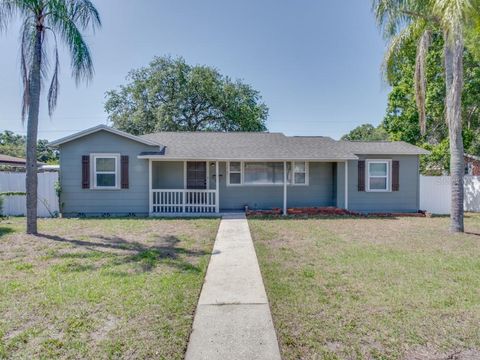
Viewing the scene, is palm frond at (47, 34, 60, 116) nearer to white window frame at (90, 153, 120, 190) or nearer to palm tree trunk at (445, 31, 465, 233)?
white window frame at (90, 153, 120, 190)

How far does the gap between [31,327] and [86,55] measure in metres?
7.84

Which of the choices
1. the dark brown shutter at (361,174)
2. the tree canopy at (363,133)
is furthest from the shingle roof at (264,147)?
the tree canopy at (363,133)

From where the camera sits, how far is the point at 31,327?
3.21m

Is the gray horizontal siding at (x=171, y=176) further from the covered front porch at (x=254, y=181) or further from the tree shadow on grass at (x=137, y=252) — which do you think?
the tree shadow on grass at (x=137, y=252)

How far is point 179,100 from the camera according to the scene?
26.4 meters

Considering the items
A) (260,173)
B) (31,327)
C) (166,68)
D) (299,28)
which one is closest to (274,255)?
(31,327)

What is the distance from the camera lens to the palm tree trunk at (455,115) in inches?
309

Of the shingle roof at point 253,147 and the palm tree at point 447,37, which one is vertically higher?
the palm tree at point 447,37

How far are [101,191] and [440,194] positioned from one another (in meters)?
15.3

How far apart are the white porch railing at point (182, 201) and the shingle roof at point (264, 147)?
1.60 meters

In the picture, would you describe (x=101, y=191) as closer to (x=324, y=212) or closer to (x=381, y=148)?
(x=324, y=212)

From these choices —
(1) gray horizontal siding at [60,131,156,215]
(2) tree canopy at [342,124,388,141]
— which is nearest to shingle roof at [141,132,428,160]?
(1) gray horizontal siding at [60,131,156,215]

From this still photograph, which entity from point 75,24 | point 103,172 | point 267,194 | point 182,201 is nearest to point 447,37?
point 267,194

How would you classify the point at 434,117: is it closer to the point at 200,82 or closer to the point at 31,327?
the point at 200,82
